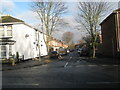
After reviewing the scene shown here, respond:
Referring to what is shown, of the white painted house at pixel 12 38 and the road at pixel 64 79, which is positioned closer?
the road at pixel 64 79

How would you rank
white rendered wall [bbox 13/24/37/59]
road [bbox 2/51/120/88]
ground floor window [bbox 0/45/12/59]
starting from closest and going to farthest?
road [bbox 2/51/120/88] < ground floor window [bbox 0/45/12/59] < white rendered wall [bbox 13/24/37/59]

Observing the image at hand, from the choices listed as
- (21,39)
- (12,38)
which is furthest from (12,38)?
(21,39)

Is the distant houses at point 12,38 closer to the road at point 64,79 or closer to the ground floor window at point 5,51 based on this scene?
the ground floor window at point 5,51

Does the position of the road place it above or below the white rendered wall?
below

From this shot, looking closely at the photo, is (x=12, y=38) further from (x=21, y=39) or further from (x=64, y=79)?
(x=64, y=79)

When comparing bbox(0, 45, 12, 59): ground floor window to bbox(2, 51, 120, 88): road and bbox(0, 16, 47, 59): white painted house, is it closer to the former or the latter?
bbox(0, 16, 47, 59): white painted house

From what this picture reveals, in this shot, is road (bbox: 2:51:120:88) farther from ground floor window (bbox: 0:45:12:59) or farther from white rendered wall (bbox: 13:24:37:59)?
white rendered wall (bbox: 13:24:37:59)

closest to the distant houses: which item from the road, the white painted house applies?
the white painted house

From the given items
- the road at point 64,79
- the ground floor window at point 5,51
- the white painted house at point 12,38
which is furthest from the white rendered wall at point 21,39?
the road at point 64,79

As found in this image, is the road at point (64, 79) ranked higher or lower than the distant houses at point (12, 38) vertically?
lower

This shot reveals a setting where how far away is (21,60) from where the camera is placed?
2388cm

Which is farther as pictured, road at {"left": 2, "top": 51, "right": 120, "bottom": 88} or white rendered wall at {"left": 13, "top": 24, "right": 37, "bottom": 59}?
white rendered wall at {"left": 13, "top": 24, "right": 37, "bottom": 59}

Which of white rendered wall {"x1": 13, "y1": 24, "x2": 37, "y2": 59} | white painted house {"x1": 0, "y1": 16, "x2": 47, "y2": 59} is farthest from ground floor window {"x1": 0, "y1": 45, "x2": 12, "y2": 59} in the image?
white rendered wall {"x1": 13, "y1": 24, "x2": 37, "y2": 59}

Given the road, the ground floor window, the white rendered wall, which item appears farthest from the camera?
the white rendered wall
